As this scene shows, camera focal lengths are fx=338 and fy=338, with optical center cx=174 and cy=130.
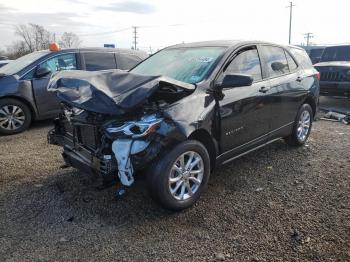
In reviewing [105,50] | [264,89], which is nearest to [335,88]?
[264,89]

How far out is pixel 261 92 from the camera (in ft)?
14.3

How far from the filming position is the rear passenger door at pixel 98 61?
7461 mm

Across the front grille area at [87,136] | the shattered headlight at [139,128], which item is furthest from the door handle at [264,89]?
the front grille area at [87,136]

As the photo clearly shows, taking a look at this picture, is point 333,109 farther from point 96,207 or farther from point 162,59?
point 96,207

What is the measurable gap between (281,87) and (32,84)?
15.9ft

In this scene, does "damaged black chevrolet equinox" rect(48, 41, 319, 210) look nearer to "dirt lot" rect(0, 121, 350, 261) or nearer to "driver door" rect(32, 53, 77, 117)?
"dirt lot" rect(0, 121, 350, 261)

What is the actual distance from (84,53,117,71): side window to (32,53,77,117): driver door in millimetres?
297

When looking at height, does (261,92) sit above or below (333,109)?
above

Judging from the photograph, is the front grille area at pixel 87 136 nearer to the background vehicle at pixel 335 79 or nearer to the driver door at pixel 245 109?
the driver door at pixel 245 109

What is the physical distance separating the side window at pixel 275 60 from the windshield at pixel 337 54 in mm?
7516

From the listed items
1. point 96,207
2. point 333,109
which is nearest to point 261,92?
point 96,207

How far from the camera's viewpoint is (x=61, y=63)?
7.18 metres

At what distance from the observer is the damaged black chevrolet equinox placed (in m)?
3.15

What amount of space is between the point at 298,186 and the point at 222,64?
175 cm
